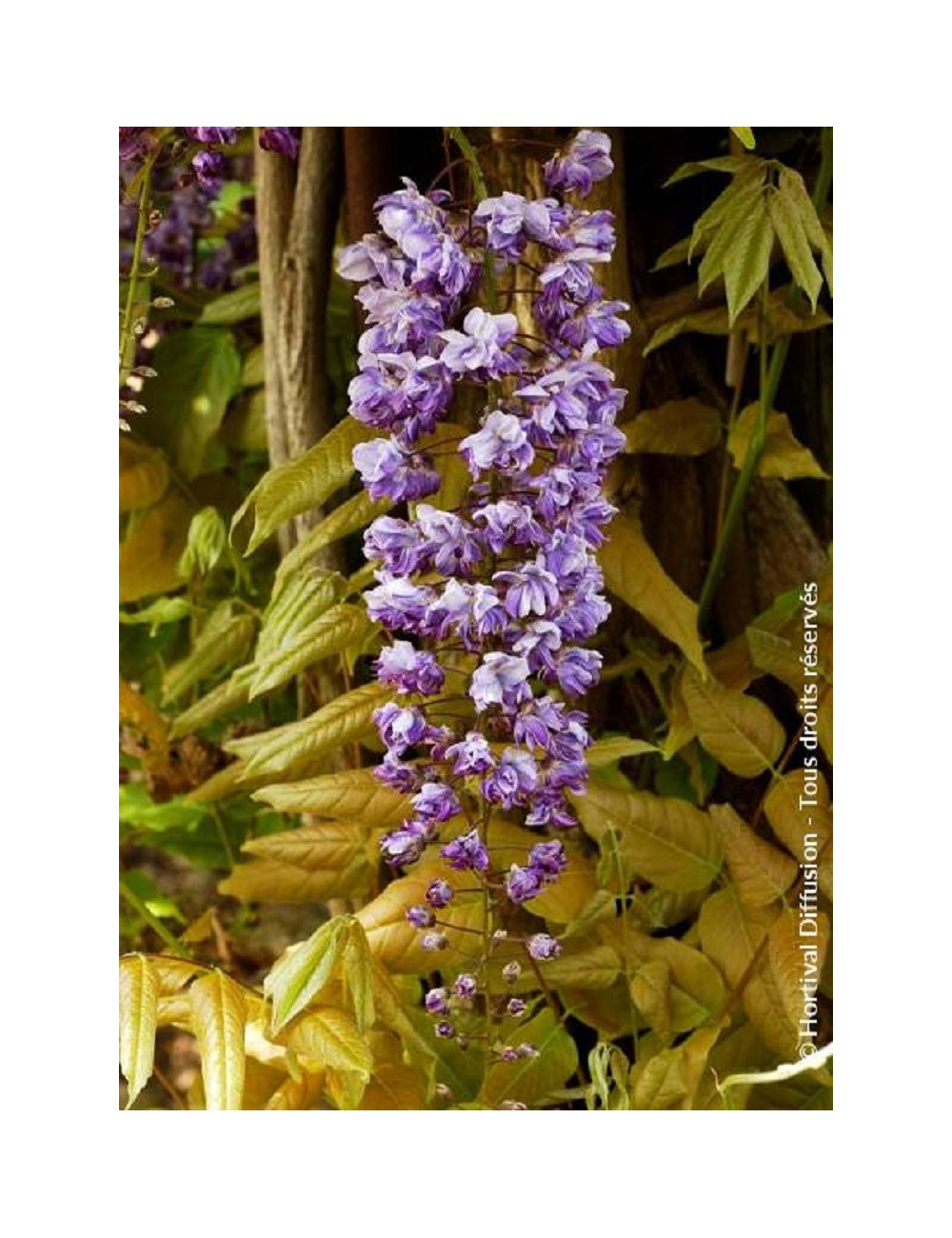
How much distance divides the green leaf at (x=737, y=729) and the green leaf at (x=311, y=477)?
0.24 metres

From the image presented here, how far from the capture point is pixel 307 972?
2.94 feet

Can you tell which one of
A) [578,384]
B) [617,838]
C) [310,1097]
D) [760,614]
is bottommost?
[310,1097]

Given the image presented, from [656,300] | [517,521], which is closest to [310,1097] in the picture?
[517,521]

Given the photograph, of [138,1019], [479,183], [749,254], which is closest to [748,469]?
[749,254]

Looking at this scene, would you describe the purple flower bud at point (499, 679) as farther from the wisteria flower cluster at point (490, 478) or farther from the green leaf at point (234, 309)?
the green leaf at point (234, 309)

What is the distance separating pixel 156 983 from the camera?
92cm

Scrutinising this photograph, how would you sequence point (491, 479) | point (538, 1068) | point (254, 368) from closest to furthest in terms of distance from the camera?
point (491, 479) → point (538, 1068) → point (254, 368)

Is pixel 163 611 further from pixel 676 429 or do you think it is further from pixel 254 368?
pixel 676 429

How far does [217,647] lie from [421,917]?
8.7 inches

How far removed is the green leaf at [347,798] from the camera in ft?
3.18

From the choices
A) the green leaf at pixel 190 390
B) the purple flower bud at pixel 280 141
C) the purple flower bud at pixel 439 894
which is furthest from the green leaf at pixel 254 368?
the purple flower bud at pixel 439 894
